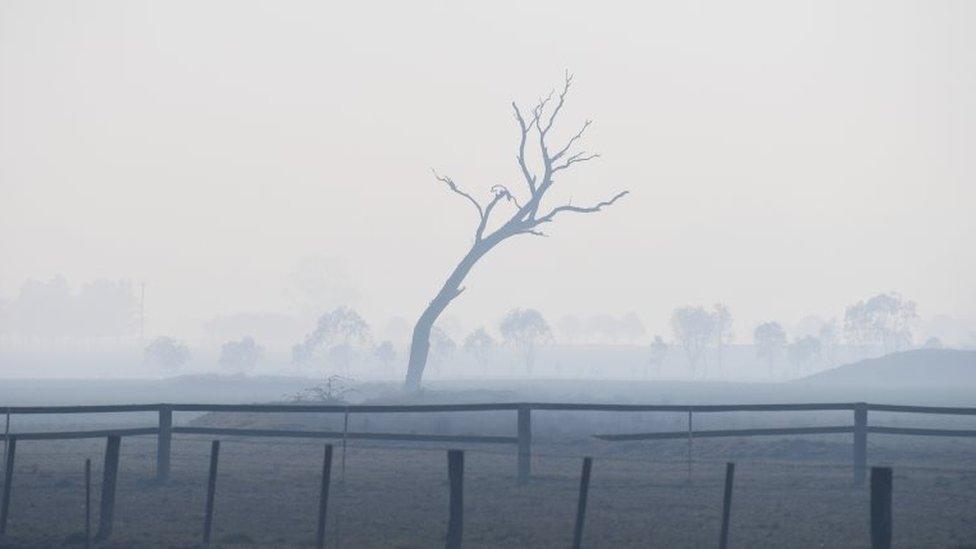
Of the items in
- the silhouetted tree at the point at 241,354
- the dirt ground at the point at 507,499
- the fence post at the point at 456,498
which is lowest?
the dirt ground at the point at 507,499

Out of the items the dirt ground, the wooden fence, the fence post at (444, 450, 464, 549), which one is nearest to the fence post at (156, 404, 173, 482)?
the wooden fence

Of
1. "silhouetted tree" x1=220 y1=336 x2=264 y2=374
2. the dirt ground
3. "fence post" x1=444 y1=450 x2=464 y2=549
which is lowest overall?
the dirt ground

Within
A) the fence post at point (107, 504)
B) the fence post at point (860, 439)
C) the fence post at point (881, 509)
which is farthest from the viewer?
the fence post at point (860, 439)

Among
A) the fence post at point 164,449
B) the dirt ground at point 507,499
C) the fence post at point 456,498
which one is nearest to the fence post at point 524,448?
the dirt ground at point 507,499

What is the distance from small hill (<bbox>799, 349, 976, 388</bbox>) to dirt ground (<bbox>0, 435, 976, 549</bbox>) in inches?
4484

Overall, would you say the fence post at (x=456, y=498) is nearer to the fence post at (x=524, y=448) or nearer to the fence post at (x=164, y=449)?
A: the fence post at (x=524, y=448)

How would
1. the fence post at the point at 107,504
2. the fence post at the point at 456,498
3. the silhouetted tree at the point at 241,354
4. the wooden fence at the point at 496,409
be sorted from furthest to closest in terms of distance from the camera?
the silhouetted tree at the point at 241,354 → the wooden fence at the point at 496,409 → the fence post at the point at 107,504 → the fence post at the point at 456,498

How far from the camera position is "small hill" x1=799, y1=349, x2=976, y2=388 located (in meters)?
138

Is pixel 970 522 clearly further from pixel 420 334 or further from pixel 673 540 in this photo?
pixel 420 334

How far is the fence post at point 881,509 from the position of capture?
11.6 m

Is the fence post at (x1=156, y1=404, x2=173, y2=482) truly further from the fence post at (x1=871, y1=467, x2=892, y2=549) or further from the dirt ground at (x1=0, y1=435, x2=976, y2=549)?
the fence post at (x1=871, y1=467, x2=892, y2=549)

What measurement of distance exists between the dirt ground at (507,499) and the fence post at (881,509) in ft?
14.6

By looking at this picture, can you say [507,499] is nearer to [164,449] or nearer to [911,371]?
[164,449]

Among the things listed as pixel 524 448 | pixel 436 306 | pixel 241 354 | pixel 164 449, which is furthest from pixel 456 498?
pixel 241 354
